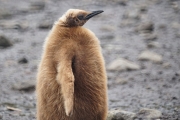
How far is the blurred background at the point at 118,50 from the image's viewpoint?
5152 mm

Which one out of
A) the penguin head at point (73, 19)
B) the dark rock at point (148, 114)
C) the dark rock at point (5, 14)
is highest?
the penguin head at point (73, 19)

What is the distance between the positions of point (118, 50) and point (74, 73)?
4020 mm

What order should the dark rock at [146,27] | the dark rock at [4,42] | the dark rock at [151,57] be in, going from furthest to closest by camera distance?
the dark rock at [146,27]
the dark rock at [4,42]
the dark rock at [151,57]

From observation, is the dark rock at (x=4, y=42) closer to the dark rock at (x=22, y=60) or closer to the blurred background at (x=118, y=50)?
the blurred background at (x=118, y=50)

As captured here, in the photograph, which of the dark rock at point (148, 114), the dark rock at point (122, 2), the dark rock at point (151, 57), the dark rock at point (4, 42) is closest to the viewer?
the dark rock at point (148, 114)

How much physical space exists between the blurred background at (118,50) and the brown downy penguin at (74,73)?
1325 mm

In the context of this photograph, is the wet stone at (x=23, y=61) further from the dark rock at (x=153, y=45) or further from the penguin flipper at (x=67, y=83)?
the penguin flipper at (x=67, y=83)

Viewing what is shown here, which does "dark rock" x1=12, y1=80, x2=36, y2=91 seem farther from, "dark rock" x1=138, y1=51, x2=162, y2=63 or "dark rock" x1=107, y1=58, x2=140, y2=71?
"dark rock" x1=138, y1=51, x2=162, y2=63

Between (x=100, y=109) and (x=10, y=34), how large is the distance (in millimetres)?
4892

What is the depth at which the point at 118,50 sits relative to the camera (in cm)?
708

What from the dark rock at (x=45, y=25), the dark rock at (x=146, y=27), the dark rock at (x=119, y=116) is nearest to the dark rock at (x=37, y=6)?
the dark rock at (x=45, y=25)

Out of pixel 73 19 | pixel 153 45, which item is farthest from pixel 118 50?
pixel 73 19

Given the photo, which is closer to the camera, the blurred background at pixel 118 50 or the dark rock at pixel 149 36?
the blurred background at pixel 118 50

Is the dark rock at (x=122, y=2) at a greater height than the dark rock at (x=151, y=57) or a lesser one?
greater
